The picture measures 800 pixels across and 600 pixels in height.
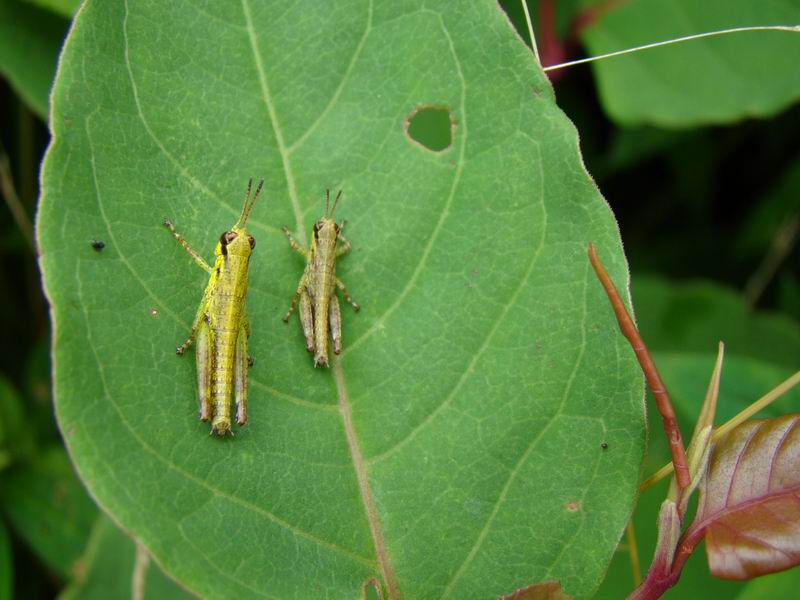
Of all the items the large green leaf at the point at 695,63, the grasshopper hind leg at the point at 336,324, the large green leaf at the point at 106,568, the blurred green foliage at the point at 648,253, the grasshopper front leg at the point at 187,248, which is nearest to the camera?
the grasshopper front leg at the point at 187,248

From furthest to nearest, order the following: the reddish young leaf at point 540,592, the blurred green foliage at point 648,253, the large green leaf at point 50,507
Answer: the large green leaf at point 50,507 < the blurred green foliage at point 648,253 < the reddish young leaf at point 540,592

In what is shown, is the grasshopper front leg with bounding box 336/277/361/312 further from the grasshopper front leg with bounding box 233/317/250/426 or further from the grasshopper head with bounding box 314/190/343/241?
the grasshopper front leg with bounding box 233/317/250/426

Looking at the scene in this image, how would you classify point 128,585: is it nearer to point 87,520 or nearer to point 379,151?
point 87,520

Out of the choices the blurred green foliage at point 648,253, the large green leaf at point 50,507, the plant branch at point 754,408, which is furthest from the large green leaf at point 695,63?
the large green leaf at point 50,507

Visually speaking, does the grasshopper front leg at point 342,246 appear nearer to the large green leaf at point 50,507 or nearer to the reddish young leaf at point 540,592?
the reddish young leaf at point 540,592

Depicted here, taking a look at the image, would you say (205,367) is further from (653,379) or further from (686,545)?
(686,545)

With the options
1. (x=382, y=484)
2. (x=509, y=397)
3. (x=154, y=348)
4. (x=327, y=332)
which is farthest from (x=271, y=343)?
(x=509, y=397)

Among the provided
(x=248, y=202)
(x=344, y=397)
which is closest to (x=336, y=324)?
(x=344, y=397)
